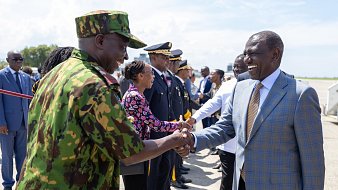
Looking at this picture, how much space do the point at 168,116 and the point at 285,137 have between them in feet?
8.28

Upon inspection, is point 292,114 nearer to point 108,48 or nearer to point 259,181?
point 259,181

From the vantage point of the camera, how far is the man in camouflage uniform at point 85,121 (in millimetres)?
1884

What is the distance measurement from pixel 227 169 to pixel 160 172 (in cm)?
86

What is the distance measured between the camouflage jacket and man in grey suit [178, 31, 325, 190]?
3.43 ft

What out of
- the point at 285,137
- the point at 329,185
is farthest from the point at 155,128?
the point at 329,185

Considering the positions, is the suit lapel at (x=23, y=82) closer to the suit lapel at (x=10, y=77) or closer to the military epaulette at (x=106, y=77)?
the suit lapel at (x=10, y=77)

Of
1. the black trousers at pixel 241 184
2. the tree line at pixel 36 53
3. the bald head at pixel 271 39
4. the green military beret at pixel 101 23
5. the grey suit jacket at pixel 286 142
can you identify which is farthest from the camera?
the tree line at pixel 36 53

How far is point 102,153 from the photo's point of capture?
2061 millimetres

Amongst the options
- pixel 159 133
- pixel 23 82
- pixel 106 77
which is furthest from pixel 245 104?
pixel 23 82

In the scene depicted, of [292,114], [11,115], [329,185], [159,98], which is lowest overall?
[329,185]

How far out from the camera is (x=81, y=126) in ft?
6.32

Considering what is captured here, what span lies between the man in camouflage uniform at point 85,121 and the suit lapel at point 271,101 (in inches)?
33.5

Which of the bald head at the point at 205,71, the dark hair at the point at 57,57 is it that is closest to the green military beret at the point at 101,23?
the dark hair at the point at 57,57

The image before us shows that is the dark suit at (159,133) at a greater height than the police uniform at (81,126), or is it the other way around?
the police uniform at (81,126)
